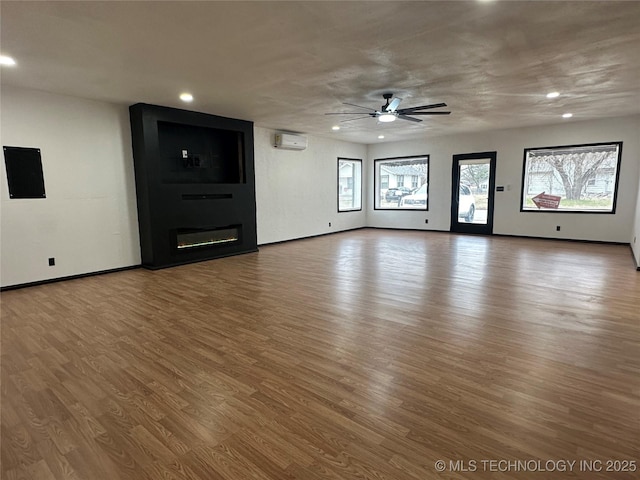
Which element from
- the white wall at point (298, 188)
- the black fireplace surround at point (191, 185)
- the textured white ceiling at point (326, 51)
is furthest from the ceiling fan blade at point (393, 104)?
the white wall at point (298, 188)

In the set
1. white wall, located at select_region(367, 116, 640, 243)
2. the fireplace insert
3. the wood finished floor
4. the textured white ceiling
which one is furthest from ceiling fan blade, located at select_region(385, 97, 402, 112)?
white wall, located at select_region(367, 116, 640, 243)

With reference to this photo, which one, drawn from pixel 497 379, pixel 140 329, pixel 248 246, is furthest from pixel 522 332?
pixel 248 246

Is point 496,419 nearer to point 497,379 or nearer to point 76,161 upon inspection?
point 497,379

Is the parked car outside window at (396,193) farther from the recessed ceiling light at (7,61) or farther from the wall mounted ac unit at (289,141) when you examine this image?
the recessed ceiling light at (7,61)

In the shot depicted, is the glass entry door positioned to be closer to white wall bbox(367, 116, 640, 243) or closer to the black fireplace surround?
white wall bbox(367, 116, 640, 243)

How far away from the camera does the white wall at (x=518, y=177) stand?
7.11 metres

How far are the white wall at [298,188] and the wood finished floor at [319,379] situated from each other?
372 cm

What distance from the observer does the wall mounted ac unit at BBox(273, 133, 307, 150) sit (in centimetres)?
791

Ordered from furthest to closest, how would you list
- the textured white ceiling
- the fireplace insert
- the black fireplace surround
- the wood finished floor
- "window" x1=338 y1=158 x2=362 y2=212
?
1. "window" x1=338 y1=158 x2=362 y2=212
2. the fireplace insert
3. the black fireplace surround
4. the textured white ceiling
5. the wood finished floor

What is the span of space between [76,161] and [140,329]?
3.33 meters

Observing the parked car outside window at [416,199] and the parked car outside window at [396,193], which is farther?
the parked car outside window at [396,193]

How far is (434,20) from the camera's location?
2.82 meters

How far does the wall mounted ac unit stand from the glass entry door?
13.5 feet

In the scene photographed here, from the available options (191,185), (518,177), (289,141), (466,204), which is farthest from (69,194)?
(518,177)
